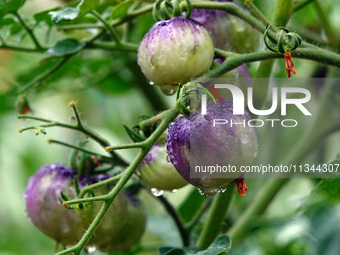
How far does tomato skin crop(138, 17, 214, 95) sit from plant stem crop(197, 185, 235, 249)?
0.62 feet

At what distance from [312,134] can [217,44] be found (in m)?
0.32

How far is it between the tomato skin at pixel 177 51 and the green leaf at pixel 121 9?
0.44ft

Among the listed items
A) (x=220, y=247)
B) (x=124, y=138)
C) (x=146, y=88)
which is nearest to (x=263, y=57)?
(x=220, y=247)

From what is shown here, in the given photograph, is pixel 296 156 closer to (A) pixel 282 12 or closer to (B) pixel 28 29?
(A) pixel 282 12

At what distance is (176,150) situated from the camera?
0.50 m

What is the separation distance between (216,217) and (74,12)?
0.97ft

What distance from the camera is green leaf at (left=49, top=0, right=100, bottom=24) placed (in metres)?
0.58

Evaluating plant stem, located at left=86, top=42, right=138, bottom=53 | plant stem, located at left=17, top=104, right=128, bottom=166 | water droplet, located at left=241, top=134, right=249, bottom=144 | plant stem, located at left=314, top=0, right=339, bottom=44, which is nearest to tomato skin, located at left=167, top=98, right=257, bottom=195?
water droplet, located at left=241, top=134, right=249, bottom=144

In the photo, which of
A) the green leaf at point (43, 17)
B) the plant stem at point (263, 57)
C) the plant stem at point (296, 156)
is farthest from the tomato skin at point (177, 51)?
the plant stem at point (296, 156)

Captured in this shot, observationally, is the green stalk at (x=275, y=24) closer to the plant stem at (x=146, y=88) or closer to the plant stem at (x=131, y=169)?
the plant stem at (x=131, y=169)

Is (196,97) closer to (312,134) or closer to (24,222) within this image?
(312,134)

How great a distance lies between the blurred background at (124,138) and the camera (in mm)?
767

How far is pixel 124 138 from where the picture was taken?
1.22 meters

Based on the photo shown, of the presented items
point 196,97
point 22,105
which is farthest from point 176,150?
point 22,105
